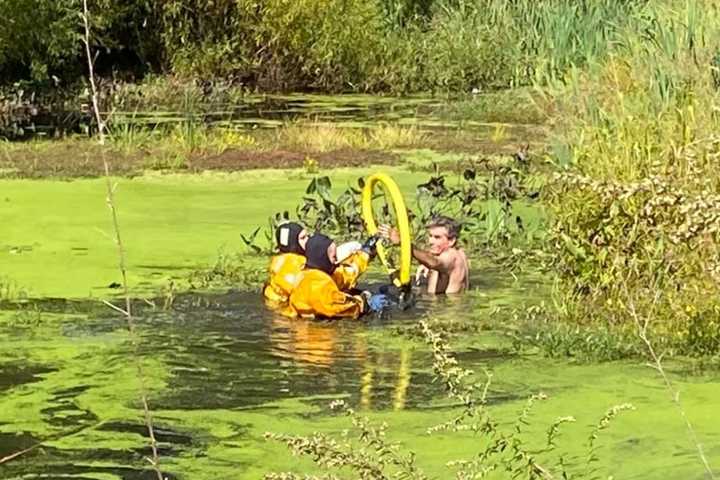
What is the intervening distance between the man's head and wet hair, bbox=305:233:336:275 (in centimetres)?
61

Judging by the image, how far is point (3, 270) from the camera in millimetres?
8477

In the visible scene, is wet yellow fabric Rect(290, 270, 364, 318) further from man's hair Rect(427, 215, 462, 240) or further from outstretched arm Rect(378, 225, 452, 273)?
man's hair Rect(427, 215, 462, 240)

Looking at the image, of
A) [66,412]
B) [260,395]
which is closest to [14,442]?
[66,412]

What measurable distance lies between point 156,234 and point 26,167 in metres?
3.44

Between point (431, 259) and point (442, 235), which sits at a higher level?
point (442, 235)

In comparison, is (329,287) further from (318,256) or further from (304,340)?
(304,340)

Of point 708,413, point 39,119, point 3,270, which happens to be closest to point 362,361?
point 708,413

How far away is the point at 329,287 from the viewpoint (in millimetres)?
7320

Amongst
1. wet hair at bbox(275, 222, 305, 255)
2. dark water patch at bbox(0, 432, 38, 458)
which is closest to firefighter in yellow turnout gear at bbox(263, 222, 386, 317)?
wet hair at bbox(275, 222, 305, 255)

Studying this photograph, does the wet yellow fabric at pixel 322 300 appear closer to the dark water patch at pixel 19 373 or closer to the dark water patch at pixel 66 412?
the dark water patch at pixel 19 373

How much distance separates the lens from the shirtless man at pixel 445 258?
310 inches

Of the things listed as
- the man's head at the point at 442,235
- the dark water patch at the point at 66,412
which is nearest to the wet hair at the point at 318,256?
the man's head at the point at 442,235

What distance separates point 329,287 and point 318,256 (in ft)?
0.83

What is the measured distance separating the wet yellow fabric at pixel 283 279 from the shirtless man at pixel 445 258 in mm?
477
